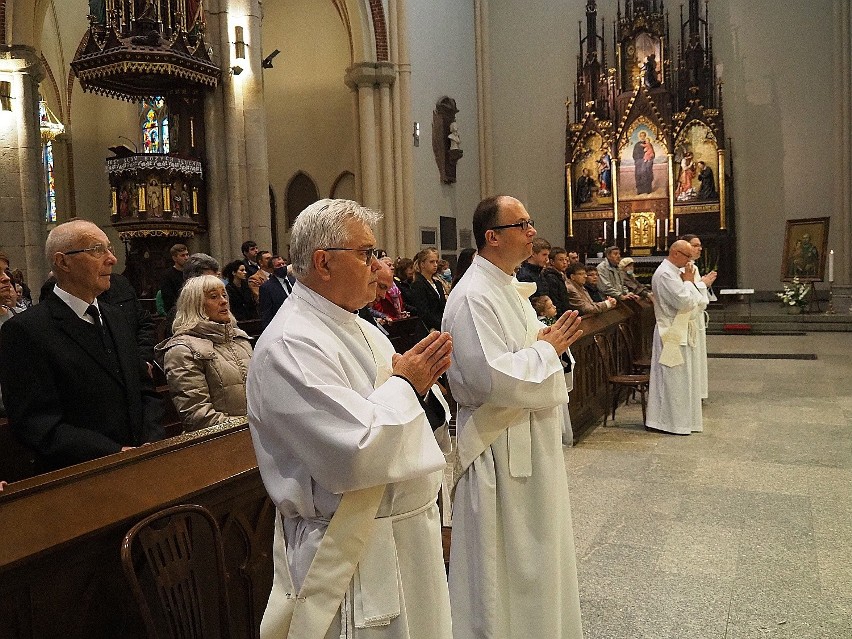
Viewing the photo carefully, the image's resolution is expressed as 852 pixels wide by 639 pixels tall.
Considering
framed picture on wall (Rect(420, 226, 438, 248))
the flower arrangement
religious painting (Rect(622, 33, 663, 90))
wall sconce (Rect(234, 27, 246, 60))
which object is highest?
religious painting (Rect(622, 33, 663, 90))

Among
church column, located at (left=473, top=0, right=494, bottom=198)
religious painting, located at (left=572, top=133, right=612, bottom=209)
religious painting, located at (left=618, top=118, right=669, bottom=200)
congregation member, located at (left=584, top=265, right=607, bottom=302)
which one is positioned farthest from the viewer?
church column, located at (left=473, top=0, right=494, bottom=198)

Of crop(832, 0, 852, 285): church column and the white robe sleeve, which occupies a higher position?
crop(832, 0, 852, 285): church column

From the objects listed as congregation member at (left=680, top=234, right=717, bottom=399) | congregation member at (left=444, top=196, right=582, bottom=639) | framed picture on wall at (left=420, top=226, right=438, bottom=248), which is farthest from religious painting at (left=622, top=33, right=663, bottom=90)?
congregation member at (left=444, top=196, right=582, bottom=639)

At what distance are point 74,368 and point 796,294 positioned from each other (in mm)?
15055

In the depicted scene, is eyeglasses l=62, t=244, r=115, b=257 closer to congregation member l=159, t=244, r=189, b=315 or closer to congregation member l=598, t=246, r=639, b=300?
congregation member l=159, t=244, r=189, b=315

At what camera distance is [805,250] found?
16.3m

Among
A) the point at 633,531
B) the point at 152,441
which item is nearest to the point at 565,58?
the point at 633,531

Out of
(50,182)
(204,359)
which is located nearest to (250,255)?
(204,359)

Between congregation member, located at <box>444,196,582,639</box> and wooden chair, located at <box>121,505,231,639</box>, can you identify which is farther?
congregation member, located at <box>444,196,582,639</box>

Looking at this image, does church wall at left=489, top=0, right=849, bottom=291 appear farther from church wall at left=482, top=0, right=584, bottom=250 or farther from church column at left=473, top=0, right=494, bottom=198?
church column at left=473, top=0, right=494, bottom=198

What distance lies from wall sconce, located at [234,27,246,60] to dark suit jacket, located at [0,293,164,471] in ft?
25.8

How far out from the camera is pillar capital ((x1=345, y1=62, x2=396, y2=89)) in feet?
47.5

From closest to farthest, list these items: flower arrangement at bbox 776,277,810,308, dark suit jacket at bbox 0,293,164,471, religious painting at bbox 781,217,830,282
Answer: dark suit jacket at bbox 0,293,164,471 < flower arrangement at bbox 776,277,810,308 < religious painting at bbox 781,217,830,282

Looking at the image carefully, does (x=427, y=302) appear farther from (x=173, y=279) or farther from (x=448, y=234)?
(x=448, y=234)
